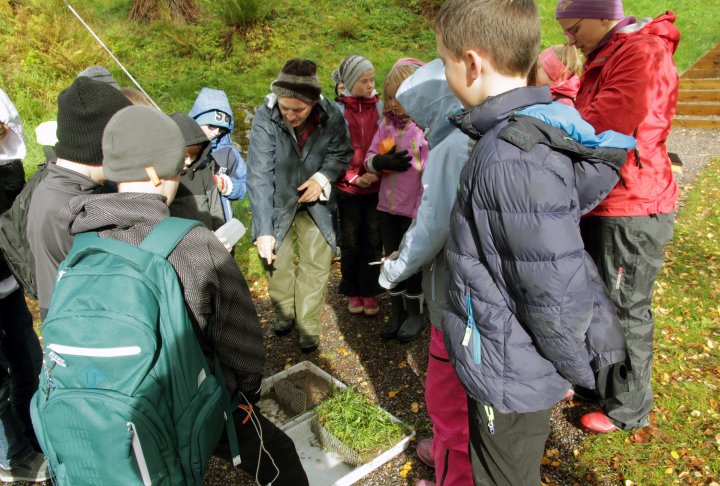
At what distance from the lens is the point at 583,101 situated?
3057 millimetres

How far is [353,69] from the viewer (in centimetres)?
441

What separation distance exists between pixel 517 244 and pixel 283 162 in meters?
2.65

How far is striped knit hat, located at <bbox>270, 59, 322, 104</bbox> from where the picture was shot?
368 centimetres

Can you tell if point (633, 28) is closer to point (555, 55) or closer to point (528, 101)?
point (555, 55)

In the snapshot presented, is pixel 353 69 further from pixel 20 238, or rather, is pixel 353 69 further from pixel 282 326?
pixel 20 238

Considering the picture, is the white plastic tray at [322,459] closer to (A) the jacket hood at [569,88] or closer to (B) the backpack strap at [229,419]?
(B) the backpack strap at [229,419]

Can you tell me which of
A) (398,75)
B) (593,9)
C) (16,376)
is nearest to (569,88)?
(593,9)

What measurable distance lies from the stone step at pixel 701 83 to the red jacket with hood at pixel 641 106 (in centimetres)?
1062

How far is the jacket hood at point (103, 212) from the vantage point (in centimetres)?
176

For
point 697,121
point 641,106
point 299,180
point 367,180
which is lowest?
point 697,121

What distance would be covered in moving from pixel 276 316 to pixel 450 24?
3126mm

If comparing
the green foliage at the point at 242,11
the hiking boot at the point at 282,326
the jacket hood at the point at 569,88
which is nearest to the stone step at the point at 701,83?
the green foliage at the point at 242,11

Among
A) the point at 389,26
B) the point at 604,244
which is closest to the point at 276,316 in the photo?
the point at 604,244

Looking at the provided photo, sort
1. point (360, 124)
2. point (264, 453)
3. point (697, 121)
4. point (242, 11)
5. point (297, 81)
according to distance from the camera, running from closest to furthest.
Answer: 1. point (264, 453)
2. point (297, 81)
3. point (360, 124)
4. point (697, 121)
5. point (242, 11)
